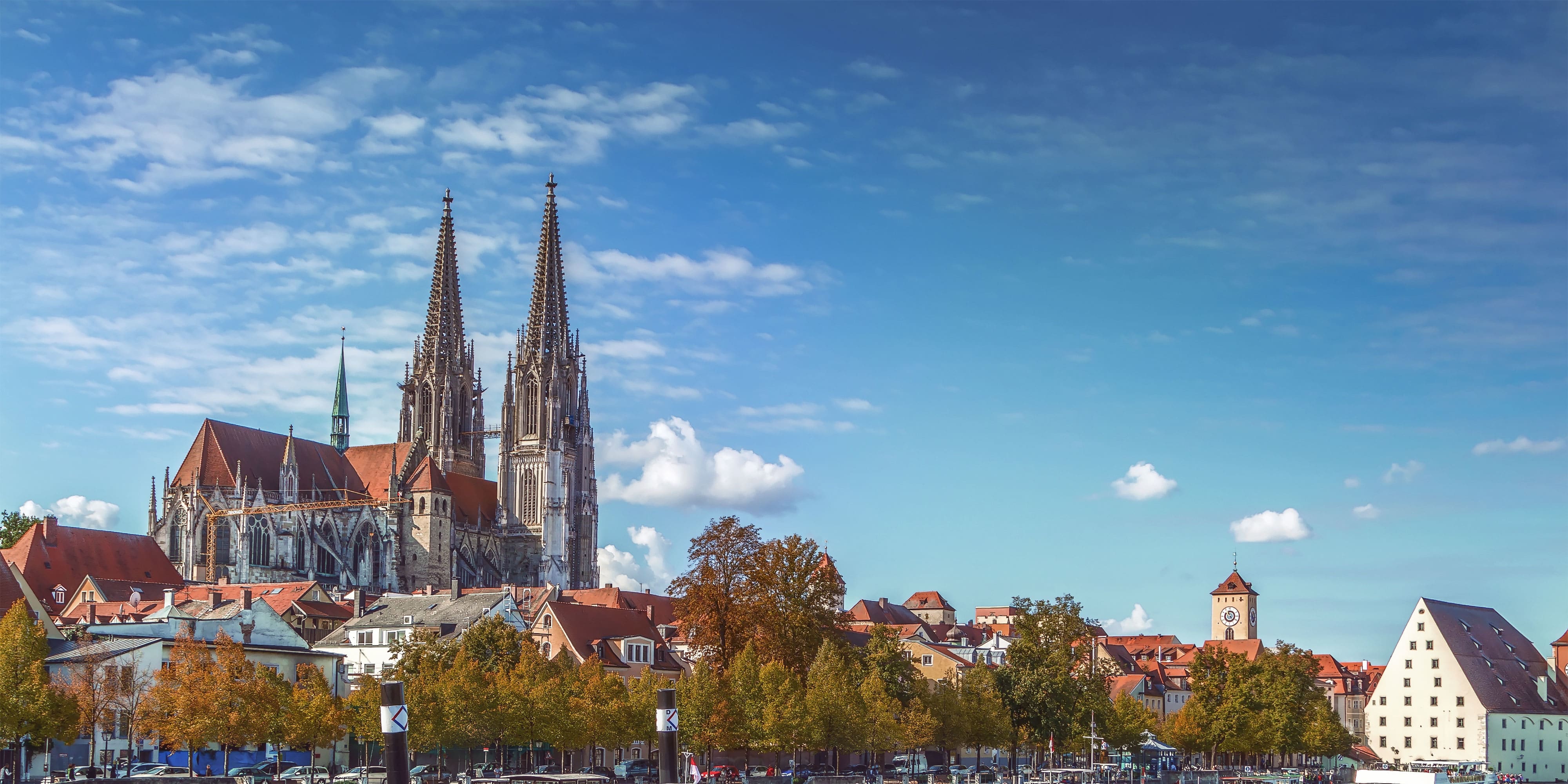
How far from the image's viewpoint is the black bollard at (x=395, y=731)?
32906 millimetres

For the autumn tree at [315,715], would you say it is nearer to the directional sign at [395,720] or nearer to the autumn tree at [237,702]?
the autumn tree at [237,702]

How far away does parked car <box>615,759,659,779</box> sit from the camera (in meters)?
78.1

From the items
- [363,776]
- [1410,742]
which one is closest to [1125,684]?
[1410,742]

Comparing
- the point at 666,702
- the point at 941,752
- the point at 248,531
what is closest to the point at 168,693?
the point at 666,702

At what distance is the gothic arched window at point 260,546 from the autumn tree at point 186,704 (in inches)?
3153

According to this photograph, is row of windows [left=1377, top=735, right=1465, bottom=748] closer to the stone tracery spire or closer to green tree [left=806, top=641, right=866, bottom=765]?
green tree [left=806, top=641, right=866, bottom=765]

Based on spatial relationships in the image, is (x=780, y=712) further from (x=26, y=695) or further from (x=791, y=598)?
(x=26, y=695)

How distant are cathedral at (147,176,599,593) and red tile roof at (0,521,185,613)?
2369 centimetres

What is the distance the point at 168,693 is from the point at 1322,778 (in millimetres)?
67425

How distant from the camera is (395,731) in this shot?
33.7 meters

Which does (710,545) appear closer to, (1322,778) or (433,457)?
(1322,778)

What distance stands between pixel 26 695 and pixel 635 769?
29.1 meters

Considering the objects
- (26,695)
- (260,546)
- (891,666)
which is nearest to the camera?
(26,695)

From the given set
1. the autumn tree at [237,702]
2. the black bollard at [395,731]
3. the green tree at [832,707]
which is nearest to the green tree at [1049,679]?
the green tree at [832,707]
